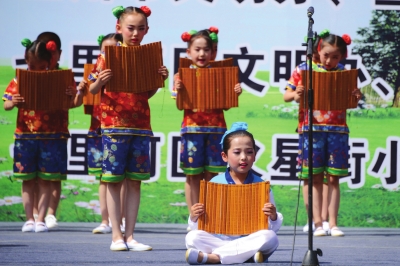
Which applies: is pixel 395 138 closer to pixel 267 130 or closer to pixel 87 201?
pixel 267 130

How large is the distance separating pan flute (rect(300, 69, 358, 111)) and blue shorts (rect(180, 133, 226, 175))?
72 cm

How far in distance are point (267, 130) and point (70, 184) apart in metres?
1.76

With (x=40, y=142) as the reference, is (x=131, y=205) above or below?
below

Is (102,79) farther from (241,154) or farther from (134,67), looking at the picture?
(241,154)

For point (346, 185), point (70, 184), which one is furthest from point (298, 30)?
point (70, 184)

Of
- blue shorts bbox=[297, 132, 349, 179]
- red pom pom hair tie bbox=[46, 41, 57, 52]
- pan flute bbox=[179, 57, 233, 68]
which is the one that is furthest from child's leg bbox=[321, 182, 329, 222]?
red pom pom hair tie bbox=[46, 41, 57, 52]

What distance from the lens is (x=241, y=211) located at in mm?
4473

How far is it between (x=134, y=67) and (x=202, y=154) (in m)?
1.55

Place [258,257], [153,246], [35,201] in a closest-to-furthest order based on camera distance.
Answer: [258,257]
[153,246]
[35,201]

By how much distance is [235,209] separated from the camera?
4.47 metres

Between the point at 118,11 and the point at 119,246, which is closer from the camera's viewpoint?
the point at 119,246

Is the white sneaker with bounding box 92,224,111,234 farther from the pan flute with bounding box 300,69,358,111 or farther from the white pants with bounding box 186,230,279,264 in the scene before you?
the white pants with bounding box 186,230,279,264

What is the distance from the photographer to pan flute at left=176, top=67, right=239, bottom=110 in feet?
21.5

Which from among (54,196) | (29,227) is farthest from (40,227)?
(54,196)
